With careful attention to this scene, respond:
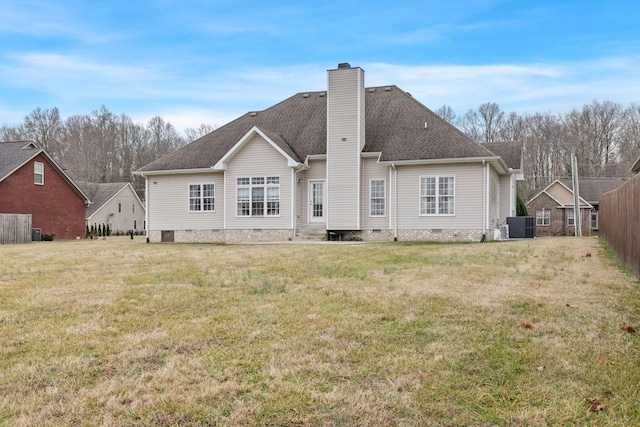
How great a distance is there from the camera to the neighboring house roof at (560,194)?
43.2m

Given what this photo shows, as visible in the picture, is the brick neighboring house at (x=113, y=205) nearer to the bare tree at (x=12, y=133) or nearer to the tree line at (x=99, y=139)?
the tree line at (x=99, y=139)

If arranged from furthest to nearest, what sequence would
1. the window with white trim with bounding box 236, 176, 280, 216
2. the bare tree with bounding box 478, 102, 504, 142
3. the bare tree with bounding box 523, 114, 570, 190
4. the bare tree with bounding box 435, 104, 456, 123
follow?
1. the bare tree with bounding box 435, 104, 456, 123
2. the bare tree with bounding box 478, 102, 504, 142
3. the bare tree with bounding box 523, 114, 570, 190
4. the window with white trim with bounding box 236, 176, 280, 216

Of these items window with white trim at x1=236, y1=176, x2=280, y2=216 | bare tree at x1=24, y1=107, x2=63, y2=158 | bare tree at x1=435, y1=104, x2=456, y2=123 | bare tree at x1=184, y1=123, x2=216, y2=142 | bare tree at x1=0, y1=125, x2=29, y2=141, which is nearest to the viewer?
window with white trim at x1=236, y1=176, x2=280, y2=216

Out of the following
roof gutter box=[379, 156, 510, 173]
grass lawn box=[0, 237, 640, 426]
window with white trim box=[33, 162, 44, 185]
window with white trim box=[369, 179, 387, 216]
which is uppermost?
window with white trim box=[33, 162, 44, 185]

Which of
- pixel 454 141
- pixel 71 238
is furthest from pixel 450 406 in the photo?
pixel 71 238

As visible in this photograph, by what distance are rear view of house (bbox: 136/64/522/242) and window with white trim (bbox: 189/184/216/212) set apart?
44 mm

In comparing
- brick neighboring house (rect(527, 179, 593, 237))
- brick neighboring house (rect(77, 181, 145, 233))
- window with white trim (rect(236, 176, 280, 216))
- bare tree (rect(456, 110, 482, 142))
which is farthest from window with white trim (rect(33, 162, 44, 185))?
bare tree (rect(456, 110, 482, 142))

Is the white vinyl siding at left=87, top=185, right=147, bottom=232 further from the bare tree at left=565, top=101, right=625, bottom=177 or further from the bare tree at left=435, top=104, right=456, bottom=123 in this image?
the bare tree at left=565, top=101, right=625, bottom=177

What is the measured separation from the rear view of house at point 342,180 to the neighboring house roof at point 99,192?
26.5 m

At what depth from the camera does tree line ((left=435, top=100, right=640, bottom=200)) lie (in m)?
51.5

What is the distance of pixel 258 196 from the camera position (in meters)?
22.6

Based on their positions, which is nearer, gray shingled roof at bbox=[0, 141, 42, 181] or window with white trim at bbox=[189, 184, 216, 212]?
window with white trim at bbox=[189, 184, 216, 212]

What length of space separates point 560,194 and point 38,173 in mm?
37547

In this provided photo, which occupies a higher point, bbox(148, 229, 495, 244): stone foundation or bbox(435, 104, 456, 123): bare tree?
bbox(435, 104, 456, 123): bare tree
